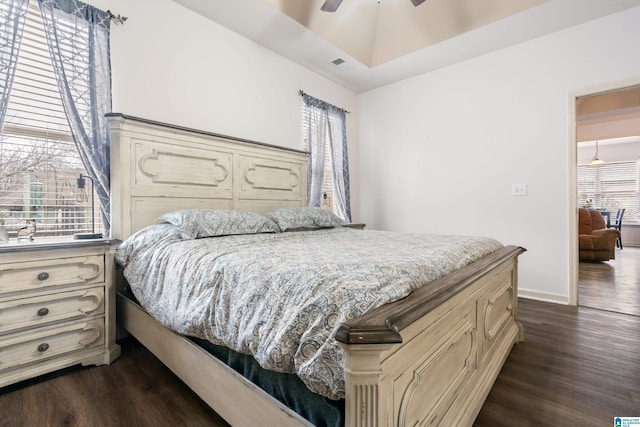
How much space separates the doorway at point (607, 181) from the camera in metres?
2.95

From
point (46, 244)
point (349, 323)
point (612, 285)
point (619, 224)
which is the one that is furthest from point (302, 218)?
point (619, 224)

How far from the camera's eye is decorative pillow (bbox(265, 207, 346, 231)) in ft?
8.70

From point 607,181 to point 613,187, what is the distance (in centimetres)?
20

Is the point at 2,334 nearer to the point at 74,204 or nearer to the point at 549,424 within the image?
Result: the point at 74,204

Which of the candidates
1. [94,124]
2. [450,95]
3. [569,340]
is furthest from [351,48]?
[569,340]

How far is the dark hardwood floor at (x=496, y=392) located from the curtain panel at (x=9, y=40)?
1.58m

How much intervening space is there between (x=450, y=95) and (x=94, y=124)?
3.65m

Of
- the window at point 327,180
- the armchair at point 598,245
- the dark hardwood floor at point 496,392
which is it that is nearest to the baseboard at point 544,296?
the dark hardwood floor at point 496,392

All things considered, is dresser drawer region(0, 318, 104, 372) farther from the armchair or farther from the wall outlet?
the armchair

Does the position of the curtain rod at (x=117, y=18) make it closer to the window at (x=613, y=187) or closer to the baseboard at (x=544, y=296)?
the baseboard at (x=544, y=296)

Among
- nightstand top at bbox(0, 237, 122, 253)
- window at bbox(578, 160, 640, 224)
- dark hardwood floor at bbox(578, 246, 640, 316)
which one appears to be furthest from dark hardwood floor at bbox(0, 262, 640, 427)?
window at bbox(578, 160, 640, 224)

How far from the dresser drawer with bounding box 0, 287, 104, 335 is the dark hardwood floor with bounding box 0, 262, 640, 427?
35 cm

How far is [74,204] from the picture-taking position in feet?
7.10

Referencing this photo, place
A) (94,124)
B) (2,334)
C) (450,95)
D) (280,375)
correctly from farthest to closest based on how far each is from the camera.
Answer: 1. (450,95)
2. (94,124)
3. (2,334)
4. (280,375)
